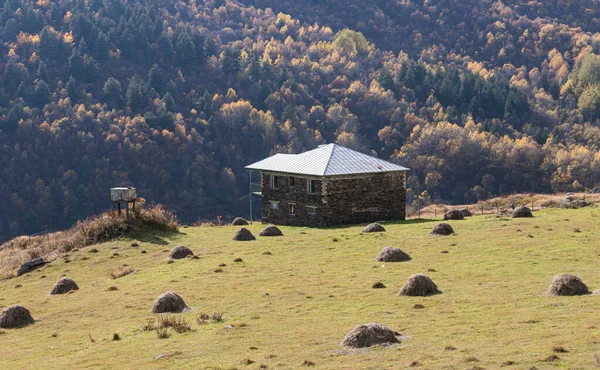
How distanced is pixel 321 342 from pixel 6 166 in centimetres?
15606

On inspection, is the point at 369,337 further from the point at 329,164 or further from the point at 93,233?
the point at 329,164

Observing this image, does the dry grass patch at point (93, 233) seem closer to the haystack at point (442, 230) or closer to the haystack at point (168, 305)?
the haystack at point (442, 230)

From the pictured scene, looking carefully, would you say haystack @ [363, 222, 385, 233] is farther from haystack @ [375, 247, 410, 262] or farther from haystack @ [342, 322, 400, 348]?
haystack @ [342, 322, 400, 348]

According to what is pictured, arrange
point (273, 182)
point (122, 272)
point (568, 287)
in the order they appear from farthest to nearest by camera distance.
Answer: point (273, 182) < point (122, 272) < point (568, 287)

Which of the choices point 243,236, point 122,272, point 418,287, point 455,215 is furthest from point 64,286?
point 455,215

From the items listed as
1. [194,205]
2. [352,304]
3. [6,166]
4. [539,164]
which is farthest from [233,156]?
[352,304]

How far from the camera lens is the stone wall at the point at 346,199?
67.6m

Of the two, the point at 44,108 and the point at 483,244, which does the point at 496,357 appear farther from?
the point at 44,108

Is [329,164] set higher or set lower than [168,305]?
higher

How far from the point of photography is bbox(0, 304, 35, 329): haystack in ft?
116

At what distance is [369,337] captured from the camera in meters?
25.7

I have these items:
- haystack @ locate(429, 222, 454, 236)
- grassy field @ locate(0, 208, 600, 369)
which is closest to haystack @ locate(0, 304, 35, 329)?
grassy field @ locate(0, 208, 600, 369)

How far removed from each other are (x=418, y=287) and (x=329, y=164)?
35.4m

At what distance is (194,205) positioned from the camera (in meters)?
172
